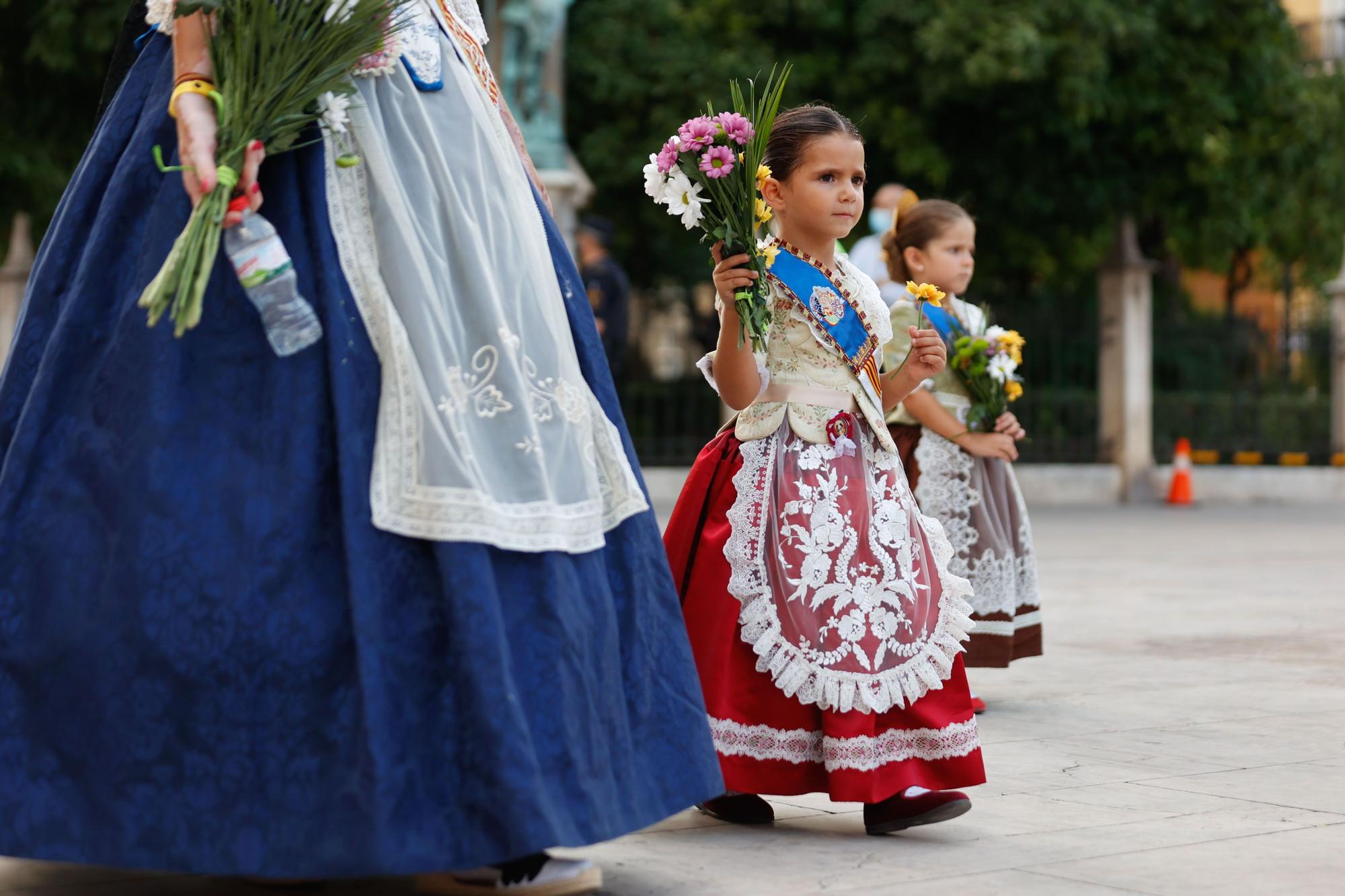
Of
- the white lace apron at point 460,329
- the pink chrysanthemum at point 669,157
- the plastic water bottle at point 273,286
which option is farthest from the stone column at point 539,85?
the plastic water bottle at point 273,286

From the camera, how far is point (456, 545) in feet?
10.0

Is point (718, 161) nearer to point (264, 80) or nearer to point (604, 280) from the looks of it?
point (264, 80)

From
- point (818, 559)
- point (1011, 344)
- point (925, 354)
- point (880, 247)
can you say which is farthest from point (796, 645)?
point (880, 247)

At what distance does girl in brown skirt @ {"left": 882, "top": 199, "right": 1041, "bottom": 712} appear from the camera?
577 centimetres

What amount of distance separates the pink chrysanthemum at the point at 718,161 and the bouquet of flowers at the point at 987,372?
2.26m

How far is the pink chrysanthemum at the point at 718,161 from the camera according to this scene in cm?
376

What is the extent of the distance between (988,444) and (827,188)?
1.97 metres

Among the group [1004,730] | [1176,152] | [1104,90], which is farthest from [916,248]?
[1176,152]

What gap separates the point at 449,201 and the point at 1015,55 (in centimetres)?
1243

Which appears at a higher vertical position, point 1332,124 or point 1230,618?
point 1332,124

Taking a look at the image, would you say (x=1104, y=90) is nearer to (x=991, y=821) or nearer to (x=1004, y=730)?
(x=1004, y=730)

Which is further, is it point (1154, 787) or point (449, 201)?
point (1154, 787)

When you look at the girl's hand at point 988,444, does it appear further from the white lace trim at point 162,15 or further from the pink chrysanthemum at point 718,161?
the white lace trim at point 162,15

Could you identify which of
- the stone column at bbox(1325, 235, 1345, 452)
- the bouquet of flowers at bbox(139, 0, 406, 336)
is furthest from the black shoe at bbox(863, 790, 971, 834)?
the stone column at bbox(1325, 235, 1345, 452)
